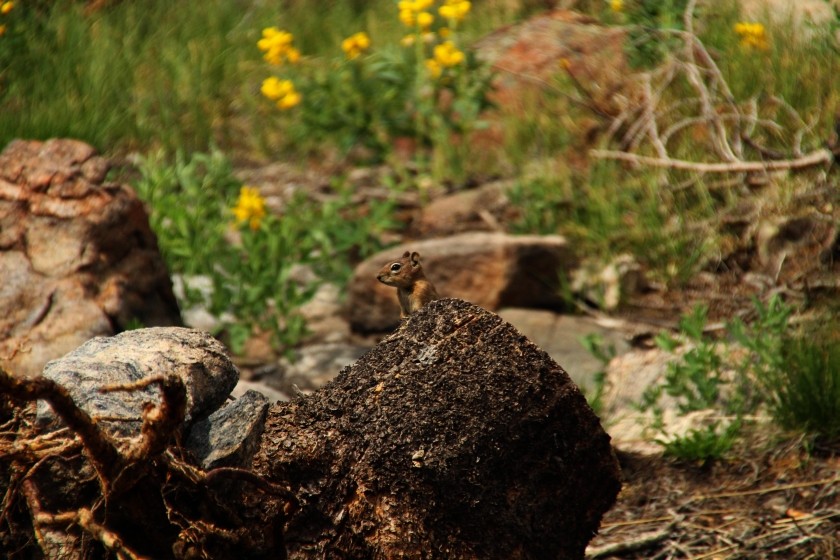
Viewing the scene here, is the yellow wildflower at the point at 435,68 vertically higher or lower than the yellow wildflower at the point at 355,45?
lower

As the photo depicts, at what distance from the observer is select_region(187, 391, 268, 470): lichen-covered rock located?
2861 mm

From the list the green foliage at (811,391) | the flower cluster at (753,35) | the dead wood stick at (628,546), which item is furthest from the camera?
the flower cluster at (753,35)

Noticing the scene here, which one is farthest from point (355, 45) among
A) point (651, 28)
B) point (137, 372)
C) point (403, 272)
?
point (137, 372)

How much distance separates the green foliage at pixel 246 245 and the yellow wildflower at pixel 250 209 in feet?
0.09

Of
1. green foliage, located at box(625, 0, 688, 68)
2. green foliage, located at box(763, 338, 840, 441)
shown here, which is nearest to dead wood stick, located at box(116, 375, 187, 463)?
green foliage, located at box(763, 338, 840, 441)

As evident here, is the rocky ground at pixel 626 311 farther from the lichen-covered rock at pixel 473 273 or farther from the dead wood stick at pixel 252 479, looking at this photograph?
the dead wood stick at pixel 252 479

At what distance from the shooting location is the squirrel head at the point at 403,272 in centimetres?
515

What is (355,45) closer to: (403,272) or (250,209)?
(250,209)

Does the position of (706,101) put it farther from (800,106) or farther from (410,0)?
(410,0)

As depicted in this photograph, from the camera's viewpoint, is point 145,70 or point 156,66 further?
point 156,66

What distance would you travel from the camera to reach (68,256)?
4891 millimetres

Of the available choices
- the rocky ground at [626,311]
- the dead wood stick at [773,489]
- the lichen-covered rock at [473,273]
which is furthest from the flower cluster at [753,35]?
the dead wood stick at [773,489]

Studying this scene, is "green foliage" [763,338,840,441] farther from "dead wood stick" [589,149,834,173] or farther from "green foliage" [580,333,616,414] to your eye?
"dead wood stick" [589,149,834,173]

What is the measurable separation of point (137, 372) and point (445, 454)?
821 mm
